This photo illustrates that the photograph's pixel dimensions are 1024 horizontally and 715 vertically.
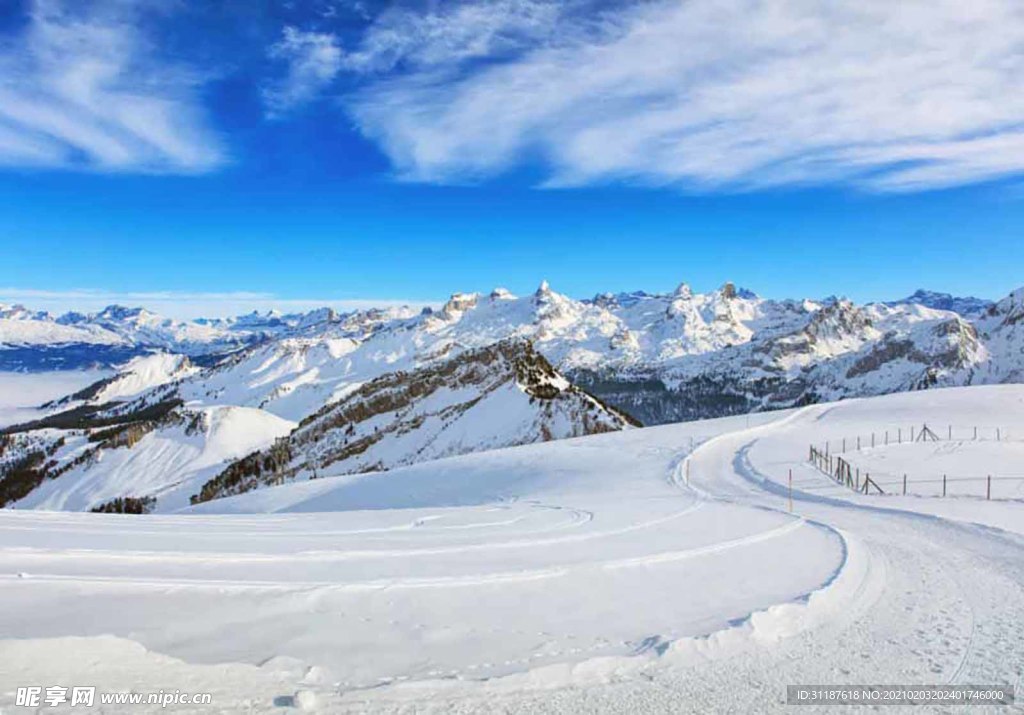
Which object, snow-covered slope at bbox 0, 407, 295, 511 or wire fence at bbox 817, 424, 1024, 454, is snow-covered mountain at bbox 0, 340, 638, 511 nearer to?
snow-covered slope at bbox 0, 407, 295, 511

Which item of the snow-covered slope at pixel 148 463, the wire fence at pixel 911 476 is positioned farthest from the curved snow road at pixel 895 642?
the snow-covered slope at pixel 148 463

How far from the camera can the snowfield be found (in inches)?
280

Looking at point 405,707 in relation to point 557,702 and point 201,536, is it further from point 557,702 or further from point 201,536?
point 201,536

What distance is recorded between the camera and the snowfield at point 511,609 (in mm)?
7102

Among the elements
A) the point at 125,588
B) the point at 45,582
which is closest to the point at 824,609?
the point at 125,588

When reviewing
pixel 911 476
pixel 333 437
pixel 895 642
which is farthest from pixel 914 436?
pixel 333 437

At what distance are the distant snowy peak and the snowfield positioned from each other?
7503cm

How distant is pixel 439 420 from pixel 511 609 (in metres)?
112

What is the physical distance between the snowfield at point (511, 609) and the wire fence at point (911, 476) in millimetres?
9313

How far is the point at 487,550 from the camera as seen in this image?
14.2 meters

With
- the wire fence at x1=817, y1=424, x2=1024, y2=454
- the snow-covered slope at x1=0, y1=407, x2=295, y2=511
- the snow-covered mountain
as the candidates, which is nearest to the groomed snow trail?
the wire fence at x1=817, y1=424, x2=1024, y2=454

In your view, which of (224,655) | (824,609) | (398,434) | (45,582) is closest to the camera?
(224,655)

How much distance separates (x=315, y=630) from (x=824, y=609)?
7.96m

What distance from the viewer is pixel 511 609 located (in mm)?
9984
